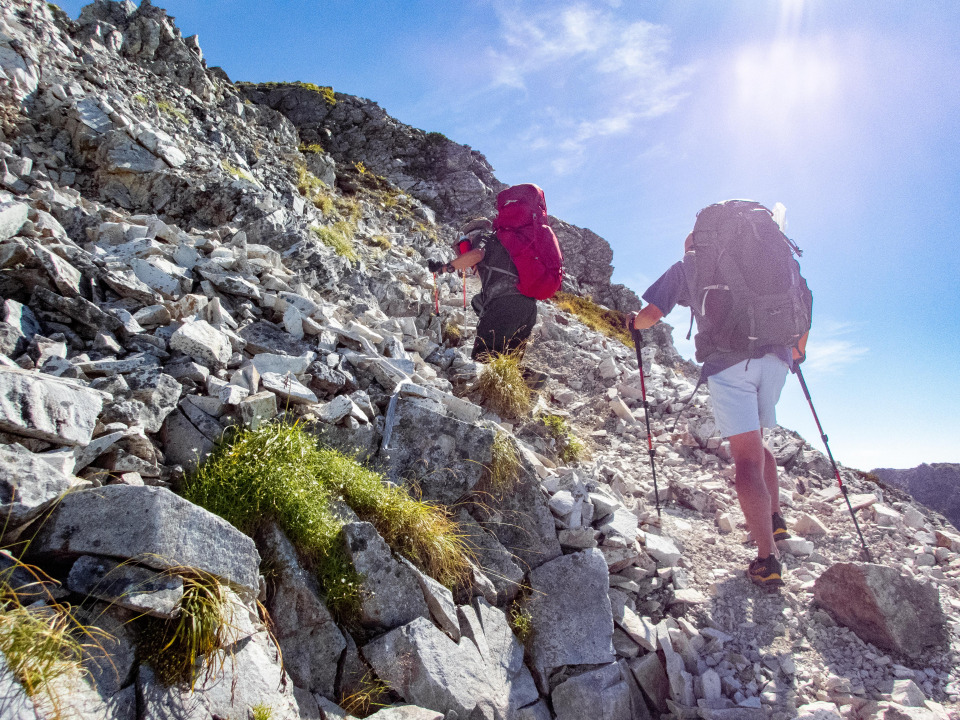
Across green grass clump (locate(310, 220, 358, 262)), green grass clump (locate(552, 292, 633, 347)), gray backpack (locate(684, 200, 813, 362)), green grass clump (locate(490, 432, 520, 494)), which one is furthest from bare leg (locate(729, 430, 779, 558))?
green grass clump (locate(552, 292, 633, 347))

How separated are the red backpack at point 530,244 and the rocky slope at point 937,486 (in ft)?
36.9

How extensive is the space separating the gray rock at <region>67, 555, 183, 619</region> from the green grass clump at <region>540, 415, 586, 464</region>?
13.9 feet

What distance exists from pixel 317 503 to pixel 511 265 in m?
4.26

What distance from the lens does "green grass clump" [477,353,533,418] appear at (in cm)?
611

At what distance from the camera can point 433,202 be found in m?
22.8

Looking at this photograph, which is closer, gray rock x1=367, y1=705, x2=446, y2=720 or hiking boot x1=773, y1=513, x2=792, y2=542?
gray rock x1=367, y1=705, x2=446, y2=720

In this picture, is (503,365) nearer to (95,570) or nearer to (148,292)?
(148,292)

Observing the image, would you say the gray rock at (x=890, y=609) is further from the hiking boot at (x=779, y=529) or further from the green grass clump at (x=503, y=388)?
Result: the green grass clump at (x=503, y=388)

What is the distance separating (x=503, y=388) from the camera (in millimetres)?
6113

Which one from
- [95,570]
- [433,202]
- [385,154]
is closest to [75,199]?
[95,570]

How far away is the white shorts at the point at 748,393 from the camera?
4.32m

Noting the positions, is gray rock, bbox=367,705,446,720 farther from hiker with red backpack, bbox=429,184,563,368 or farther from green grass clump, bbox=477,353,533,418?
hiker with red backpack, bbox=429,184,563,368

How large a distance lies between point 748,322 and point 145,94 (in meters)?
11.9

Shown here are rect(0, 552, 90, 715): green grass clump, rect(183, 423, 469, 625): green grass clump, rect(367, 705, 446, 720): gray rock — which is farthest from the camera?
rect(183, 423, 469, 625): green grass clump
